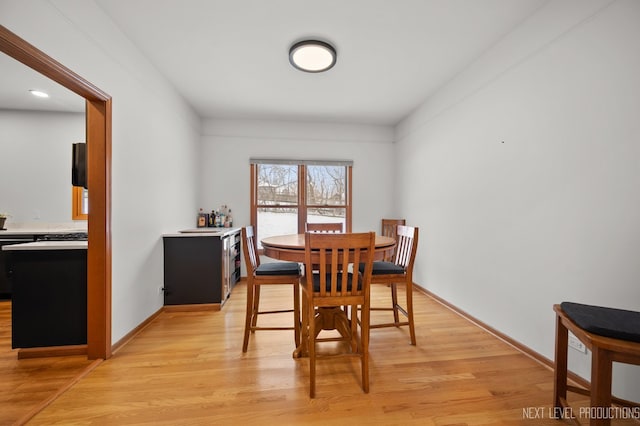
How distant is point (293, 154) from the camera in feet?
13.7

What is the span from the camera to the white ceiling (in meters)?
1.85

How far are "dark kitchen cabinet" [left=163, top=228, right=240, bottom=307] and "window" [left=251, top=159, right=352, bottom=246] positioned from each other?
137cm

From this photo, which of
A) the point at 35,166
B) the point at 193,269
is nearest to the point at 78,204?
the point at 35,166

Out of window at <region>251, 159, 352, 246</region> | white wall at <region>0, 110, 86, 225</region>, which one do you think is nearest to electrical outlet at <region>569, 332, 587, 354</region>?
window at <region>251, 159, 352, 246</region>

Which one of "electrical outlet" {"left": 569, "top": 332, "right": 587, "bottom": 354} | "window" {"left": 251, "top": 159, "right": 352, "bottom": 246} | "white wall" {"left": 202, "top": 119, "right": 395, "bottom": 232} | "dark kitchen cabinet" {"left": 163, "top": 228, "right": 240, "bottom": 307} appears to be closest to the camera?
"electrical outlet" {"left": 569, "top": 332, "right": 587, "bottom": 354}

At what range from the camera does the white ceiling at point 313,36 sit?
1.85 metres

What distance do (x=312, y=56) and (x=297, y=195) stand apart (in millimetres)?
2289

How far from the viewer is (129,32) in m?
2.11

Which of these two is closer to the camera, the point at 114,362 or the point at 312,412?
the point at 312,412

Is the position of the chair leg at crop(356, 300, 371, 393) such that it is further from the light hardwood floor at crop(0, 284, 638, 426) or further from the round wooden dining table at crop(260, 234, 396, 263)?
the round wooden dining table at crop(260, 234, 396, 263)

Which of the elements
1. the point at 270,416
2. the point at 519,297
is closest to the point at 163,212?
the point at 270,416

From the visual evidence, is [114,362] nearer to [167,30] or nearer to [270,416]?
[270,416]

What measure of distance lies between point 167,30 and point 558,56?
2.96m

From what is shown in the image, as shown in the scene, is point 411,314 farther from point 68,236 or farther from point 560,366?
point 68,236
